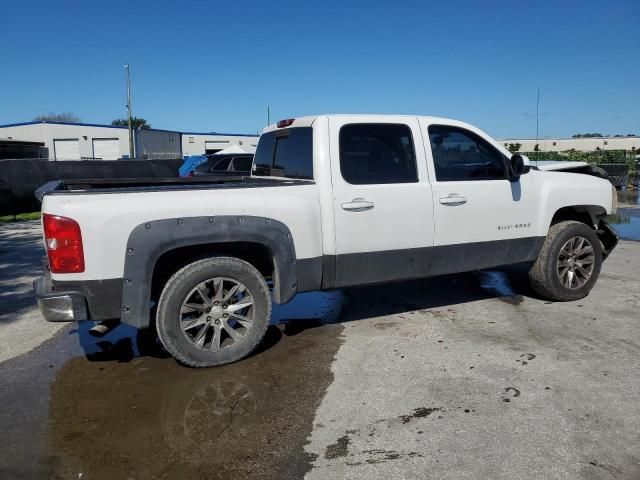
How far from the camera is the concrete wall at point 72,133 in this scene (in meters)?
52.1

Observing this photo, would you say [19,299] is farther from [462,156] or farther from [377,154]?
[462,156]

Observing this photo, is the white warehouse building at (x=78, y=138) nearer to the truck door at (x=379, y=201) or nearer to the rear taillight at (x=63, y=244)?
the truck door at (x=379, y=201)

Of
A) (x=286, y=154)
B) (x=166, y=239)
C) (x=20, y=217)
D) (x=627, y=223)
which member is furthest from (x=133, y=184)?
(x=20, y=217)

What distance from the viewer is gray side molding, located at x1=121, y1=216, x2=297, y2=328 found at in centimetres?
379

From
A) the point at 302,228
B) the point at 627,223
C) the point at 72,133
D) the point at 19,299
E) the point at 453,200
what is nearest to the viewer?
the point at 302,228

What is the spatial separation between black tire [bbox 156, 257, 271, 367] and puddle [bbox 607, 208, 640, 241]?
27.7ft

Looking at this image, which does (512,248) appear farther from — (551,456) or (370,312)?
(551,456)

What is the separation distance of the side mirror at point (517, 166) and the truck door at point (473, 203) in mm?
55

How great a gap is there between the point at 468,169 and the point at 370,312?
181cm

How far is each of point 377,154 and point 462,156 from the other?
0.98 m

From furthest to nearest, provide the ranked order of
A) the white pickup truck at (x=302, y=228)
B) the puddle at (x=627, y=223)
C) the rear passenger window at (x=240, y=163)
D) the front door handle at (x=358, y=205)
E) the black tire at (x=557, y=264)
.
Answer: the rear passenger window at (x=240, y=163) → the puddle at (x=627, y=223) → the black tire at (x=557, y=264) → the front door handle at (x=358, y=205) → the white pickup truck at (x=302, y=228)

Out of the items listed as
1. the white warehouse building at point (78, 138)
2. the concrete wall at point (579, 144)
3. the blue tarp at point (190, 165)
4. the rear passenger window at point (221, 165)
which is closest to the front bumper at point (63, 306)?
the rear passenger window at point (221, 165)

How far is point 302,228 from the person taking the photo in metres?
4.34

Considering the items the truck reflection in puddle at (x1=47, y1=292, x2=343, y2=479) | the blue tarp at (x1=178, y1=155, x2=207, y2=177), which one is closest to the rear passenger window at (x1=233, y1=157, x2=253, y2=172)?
the blue tarp at (x1=178, y1=155, x2=207, y2=177)
